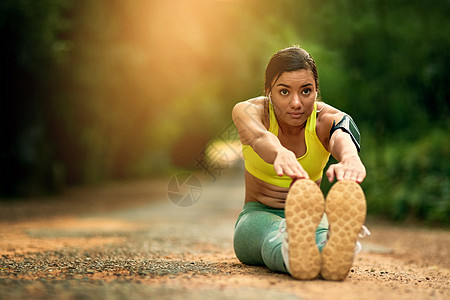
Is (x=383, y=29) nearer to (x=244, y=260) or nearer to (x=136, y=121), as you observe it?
(x=244, y=260)

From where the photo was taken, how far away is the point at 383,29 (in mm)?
10250

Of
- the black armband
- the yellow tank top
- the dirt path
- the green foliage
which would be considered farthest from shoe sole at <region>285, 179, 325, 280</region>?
the green foliage

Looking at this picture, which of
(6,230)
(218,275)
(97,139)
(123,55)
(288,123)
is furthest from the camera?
(97,139)

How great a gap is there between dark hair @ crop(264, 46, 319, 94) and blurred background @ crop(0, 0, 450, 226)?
1.52 metres

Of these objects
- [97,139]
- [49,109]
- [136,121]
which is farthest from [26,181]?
[136,121]

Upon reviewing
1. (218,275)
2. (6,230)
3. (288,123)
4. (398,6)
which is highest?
(398,6)

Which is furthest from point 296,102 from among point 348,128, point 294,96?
point 348,128

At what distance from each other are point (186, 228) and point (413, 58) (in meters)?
5.45

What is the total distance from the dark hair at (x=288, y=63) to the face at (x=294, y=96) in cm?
3

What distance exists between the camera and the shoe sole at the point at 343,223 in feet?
9.54

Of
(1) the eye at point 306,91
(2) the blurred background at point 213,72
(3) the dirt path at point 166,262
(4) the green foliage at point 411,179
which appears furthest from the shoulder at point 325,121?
(4) the green foliage at point 411,179

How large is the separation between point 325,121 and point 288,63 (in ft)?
1.58

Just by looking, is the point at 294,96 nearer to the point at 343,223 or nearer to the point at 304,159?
the point at 304,159

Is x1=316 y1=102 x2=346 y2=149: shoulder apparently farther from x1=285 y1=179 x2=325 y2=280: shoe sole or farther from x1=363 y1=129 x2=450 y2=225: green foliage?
x1=363 y1=129 x2=450 y2=225: green foliage
